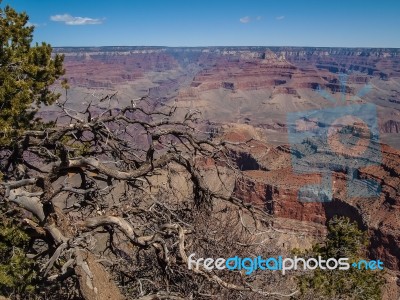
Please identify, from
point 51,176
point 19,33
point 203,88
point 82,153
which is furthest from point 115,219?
point 203,88

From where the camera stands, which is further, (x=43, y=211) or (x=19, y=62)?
(x=19, y=62)

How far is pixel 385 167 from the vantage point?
41.3 m

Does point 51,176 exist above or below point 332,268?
above

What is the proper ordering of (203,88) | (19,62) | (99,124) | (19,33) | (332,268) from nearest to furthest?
(99,124)
(19,62)
(19,33)
(332,268)
(203,88)

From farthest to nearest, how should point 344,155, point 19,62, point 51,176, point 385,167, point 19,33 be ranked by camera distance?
point 344,155
point 385,167
point 19,33
point 19,62
point 51,176

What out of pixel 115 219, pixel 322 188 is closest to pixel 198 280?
pixel 115 219

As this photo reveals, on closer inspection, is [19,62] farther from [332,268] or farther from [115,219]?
[332,268]

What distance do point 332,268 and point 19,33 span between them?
12.2 meters

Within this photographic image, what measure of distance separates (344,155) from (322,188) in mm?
11295

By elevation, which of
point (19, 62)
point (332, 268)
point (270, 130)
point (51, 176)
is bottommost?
point (270, 130)

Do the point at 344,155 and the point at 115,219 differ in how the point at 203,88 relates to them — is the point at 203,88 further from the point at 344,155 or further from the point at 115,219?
the point at 115,219

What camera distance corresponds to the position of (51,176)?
5984 mm

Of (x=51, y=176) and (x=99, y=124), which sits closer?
(x=51, y=176)

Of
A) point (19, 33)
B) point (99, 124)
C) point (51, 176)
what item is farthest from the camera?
point (19, 33)
